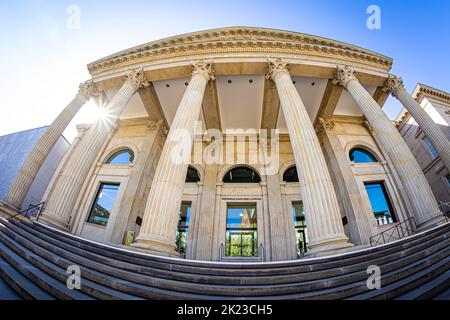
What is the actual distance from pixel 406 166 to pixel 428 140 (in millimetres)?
9894

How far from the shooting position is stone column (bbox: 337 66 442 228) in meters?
6.75

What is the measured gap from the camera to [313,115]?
45.1ft

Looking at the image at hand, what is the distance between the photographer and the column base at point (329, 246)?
4.76m

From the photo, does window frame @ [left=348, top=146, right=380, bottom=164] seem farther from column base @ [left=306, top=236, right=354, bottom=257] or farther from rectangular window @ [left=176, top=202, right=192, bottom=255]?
rectangular window @ [left=176, top=202, right=192, bottom=255]

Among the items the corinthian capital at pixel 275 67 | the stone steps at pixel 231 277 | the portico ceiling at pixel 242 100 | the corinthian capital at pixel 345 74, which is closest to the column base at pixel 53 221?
the stone steps at pixel 231 277

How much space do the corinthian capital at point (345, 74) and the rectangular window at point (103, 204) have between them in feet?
50.6

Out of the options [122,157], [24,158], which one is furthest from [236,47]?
[24,158]

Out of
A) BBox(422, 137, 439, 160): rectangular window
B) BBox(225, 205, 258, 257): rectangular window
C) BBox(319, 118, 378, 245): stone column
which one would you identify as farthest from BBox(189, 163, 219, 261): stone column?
BBox(422, 137, 439, 160): rectangular window

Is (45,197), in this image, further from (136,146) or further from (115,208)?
(136,146)

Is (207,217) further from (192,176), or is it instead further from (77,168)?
(77,168)

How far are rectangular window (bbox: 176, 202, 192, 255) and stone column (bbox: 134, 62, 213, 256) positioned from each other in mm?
6544

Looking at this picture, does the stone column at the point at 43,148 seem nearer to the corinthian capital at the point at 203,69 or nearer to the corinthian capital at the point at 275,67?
the corinthian capital at the point at 203,69

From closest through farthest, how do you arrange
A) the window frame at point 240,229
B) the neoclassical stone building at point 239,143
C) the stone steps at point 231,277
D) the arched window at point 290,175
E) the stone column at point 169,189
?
the stone steps at point 231,277 < the stone column at point 169,189 < the neoclassical stone building at point 239,143 < the window frame at point 240,229 < the arched window at point 290,175

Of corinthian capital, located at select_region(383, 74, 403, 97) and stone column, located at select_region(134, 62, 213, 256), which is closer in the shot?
stone column, located at select_region(134, 62, 213, 256)
